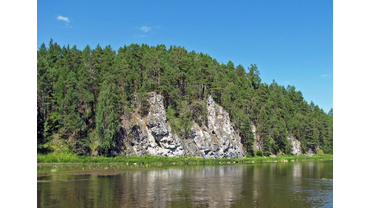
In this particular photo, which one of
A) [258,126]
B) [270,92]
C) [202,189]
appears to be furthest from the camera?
[270,92]

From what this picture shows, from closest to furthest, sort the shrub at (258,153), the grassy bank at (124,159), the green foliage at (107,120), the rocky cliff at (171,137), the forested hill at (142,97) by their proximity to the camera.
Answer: the grassy bank at (124,159) → the green foliage at (107,120) → the forested hill at (142,97) → the rocky cliff at (171,137) → the shrub at (258,153)

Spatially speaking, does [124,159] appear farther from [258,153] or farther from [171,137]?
[258,153]

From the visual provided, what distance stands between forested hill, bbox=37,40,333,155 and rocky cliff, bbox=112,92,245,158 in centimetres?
404

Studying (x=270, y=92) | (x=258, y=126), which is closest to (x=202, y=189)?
(x=258, y=126)

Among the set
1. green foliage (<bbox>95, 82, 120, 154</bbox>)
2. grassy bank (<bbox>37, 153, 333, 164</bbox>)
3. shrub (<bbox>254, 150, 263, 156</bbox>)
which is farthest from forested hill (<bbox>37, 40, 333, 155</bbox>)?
grassy bank (<bbox>37, 153, 333, 164</bbox>)

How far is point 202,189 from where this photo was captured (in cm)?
3809

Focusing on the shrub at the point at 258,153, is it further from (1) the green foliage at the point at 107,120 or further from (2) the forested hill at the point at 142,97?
(1) the green foliage at the point at 107,120

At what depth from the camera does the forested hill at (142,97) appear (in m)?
83.3

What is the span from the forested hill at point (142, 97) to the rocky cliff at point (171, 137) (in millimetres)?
4038

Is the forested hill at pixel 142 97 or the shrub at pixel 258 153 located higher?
the forested hill at pixel 142 97

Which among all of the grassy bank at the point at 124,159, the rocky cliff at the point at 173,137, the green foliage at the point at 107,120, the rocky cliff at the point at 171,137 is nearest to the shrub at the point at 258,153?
the rocky cliff at the point at 173,137

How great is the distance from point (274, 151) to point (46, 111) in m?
100
